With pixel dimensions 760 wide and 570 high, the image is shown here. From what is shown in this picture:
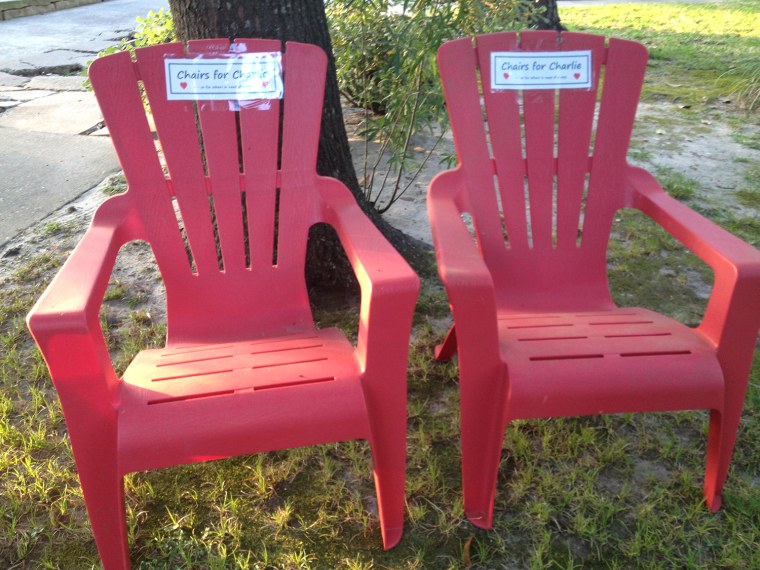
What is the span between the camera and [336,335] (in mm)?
1850

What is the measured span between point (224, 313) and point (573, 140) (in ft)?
4.40

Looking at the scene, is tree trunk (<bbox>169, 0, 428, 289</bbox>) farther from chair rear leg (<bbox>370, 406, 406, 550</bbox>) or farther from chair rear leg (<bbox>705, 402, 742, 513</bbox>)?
chair rear leg (<bbox>705, 402, 742, 513</bbox>)

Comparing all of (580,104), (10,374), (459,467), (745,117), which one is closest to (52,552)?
(10,374)

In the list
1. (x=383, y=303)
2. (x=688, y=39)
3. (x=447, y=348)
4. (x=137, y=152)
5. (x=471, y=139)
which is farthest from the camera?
(x=688, y=39)

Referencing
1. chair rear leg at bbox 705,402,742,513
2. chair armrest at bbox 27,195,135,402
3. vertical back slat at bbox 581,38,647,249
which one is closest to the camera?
chair armrest at bbox 27,195,135,402

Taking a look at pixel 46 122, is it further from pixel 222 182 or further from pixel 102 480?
pixel 102 480

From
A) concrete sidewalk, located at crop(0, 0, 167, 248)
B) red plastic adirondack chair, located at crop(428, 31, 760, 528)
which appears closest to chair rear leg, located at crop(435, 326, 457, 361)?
red plastic adirondack chair, located at crop(428, 31, 760, 528)

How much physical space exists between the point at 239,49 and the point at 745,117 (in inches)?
184

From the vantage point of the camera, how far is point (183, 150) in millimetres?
1976

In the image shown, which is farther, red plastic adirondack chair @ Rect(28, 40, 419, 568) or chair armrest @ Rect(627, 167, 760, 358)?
chair armrest @ Rect(627, 167, 760, 358)

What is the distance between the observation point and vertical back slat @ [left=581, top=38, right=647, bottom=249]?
2.09 m

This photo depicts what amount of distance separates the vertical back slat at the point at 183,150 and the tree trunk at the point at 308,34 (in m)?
0.33

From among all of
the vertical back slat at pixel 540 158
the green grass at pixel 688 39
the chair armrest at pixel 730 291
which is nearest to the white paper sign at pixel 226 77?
the vertical back slat at pixel 540 158

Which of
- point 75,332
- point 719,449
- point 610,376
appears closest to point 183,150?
point 75,332
